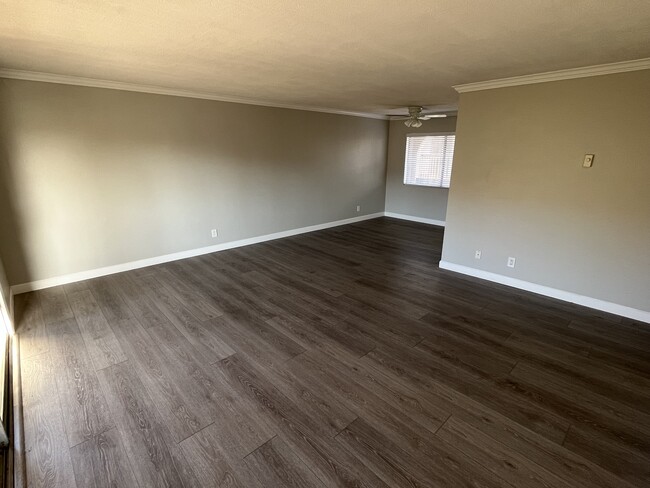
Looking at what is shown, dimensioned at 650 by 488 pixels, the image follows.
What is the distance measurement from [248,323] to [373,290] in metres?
1.51

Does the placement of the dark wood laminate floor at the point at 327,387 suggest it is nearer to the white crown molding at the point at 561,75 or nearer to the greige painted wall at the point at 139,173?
the greige painted wall at the point at 139,173

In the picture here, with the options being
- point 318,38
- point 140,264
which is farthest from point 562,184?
point 140,264

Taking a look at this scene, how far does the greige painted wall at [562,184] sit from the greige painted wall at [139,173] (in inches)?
115

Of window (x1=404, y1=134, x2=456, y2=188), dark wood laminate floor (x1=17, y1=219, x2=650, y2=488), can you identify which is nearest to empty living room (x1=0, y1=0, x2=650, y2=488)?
dark wood laminate floor (x1=17, y1=219, x2=650, y2=488)

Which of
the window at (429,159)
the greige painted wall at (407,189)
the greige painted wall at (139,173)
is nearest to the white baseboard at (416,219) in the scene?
the greige painted wall at (407,189)

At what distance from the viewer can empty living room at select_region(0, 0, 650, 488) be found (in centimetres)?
169

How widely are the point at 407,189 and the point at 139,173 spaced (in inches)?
215

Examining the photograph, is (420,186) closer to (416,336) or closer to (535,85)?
(535,85)

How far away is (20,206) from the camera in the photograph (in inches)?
131

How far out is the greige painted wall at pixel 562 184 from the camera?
2.87m

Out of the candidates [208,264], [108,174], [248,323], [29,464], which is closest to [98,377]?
[29,464]

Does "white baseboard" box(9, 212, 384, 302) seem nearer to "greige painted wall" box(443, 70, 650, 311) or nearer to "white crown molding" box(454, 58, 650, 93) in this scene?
"greige painted wall" box(443, 70, 650, 311)

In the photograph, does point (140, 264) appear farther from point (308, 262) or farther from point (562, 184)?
point (562, 184)

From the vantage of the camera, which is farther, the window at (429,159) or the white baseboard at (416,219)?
the white baseboard at (416,219)
